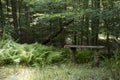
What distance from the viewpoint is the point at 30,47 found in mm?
7863

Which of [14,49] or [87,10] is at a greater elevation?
[87,10]

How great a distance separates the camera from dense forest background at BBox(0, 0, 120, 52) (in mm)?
6855

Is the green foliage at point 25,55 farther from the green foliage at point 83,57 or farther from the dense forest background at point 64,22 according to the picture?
the dense forest background at point 64,22

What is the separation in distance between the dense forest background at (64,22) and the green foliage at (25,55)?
110cm

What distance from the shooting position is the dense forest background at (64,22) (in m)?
6.86

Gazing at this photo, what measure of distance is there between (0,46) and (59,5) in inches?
109

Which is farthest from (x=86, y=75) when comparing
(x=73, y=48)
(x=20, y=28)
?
(x=20, y=28)

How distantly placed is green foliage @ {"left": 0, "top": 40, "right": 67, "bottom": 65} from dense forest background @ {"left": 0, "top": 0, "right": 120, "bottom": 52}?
110 cm

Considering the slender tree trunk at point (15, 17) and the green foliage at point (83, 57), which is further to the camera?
the slender tree trunk at point (15, 17)

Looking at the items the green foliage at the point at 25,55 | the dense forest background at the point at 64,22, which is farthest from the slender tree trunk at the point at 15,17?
the green foliage at the point at 25,55

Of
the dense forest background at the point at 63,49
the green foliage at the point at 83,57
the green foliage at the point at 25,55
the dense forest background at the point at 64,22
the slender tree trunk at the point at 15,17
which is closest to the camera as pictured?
the dense forest background at the point at 63,49

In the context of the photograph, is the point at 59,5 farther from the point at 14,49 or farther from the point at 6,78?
the point at 6,78

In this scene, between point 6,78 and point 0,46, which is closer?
point 6,78

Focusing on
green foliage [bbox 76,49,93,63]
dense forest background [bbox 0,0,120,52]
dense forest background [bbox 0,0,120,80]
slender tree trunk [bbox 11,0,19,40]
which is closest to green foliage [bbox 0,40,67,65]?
dense forest background [bbox 0,0,120,80]
